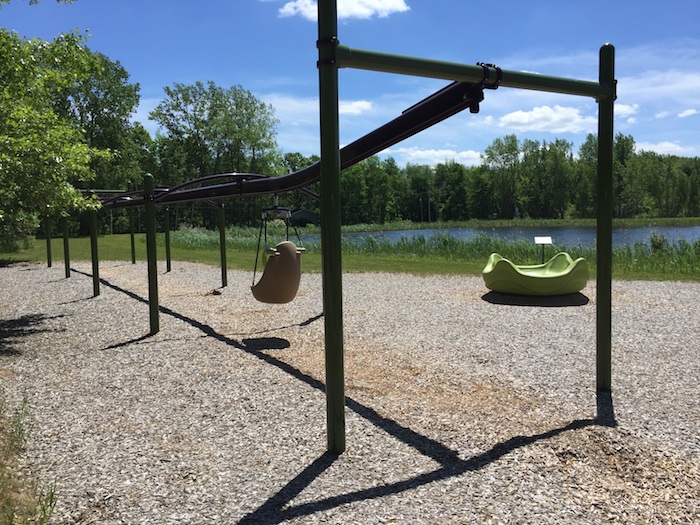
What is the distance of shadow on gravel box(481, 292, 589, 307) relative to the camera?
961cm

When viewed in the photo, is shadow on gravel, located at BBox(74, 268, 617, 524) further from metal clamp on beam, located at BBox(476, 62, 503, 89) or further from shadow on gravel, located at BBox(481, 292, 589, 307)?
shadow on gravel, located at BBox(481, 292, 589, 307)

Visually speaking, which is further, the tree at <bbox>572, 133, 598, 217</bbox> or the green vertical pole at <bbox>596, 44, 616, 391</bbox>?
the tree at <bbox>572, 133, 598, 217</bbox>

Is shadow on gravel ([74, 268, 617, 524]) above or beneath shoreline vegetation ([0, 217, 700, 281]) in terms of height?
beneath

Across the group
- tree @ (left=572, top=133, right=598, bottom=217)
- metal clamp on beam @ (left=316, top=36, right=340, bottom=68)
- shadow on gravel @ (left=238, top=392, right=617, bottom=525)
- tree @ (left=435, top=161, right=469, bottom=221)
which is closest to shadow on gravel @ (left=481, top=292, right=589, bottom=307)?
shadow on gravel @ (left=238, top=392, right=617, bottom=525)

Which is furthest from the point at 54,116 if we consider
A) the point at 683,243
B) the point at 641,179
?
the point at 641,179

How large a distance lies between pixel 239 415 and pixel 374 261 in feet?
45.0

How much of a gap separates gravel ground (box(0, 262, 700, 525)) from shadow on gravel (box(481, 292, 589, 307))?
86 centimetres

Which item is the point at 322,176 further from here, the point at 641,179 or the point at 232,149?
the point at 641,179

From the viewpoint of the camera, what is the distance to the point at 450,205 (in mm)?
80188

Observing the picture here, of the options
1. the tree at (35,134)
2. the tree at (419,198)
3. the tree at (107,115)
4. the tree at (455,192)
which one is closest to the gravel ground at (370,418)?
the tree at (35,134)

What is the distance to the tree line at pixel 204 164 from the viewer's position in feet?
23.8

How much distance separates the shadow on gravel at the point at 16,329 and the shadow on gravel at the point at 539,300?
7.06 meters

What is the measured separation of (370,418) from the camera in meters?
4.34

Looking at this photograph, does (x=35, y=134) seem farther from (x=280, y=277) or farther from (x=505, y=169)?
(x=505, y=169)
